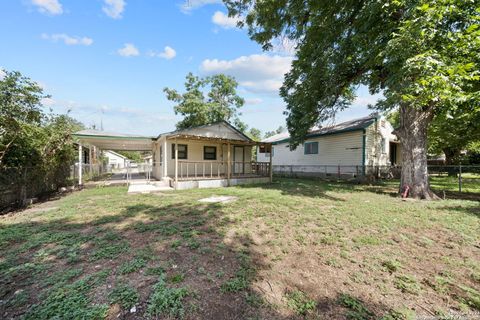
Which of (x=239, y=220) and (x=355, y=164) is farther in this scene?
(x=355, y=164)

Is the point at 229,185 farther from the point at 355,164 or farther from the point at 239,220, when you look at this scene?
the point at 355,164

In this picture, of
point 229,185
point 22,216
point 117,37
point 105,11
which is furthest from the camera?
point 229,185

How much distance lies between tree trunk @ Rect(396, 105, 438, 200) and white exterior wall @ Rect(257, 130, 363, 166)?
5460 millimetres

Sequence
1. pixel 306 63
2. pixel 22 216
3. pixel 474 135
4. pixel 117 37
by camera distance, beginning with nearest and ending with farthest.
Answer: pixel 22 216 → pixel 306 63 → pixel 117 37 → pixel 474 135

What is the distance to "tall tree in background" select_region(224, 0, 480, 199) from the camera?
5.91 meters

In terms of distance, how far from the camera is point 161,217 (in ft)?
18.1

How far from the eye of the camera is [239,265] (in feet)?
10.2

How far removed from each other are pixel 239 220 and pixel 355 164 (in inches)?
463

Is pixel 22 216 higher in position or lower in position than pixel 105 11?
lower

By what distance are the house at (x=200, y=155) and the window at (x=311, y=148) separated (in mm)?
4576

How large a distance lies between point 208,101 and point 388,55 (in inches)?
847

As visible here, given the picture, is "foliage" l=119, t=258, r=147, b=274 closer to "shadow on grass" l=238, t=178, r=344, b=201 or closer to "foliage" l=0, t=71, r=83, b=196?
"foliage" l=0, t=71, r=83, b=196

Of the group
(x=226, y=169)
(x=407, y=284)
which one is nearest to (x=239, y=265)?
(x=407, y=284)

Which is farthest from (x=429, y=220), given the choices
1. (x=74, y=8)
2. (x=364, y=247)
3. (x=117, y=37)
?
(x=117, y=37)
